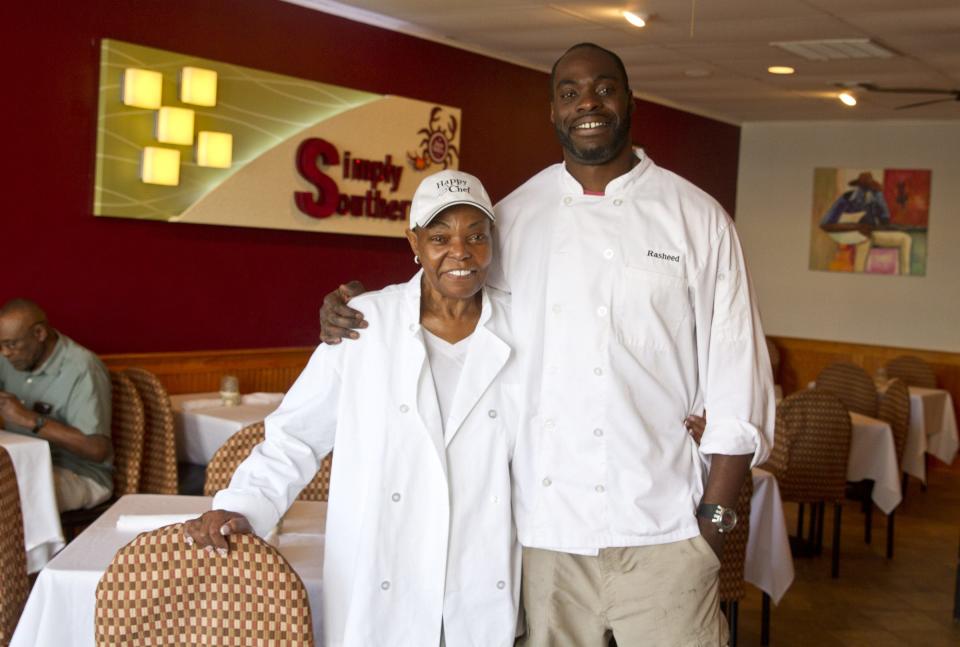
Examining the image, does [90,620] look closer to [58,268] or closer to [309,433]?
[309,433]

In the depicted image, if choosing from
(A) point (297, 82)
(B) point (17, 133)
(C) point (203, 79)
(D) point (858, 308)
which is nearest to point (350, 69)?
(A) point (297, 82)

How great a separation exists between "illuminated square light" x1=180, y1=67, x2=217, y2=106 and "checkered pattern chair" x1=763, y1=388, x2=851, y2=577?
3.43 meters

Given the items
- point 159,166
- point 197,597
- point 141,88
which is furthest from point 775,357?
point 197,597

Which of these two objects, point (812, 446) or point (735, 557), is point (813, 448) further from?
point (735, 557)

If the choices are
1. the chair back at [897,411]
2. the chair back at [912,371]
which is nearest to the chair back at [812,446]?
the chair back at [897,411]

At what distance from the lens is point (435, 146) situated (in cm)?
793

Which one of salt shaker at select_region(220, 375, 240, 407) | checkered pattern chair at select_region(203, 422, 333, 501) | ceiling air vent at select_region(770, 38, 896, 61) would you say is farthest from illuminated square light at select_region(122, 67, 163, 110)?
ceiling air vent at select_region(770, 38, 896, 61)

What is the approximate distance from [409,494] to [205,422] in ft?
11.5

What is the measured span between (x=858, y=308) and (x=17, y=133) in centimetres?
798

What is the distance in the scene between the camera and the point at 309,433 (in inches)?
98.2

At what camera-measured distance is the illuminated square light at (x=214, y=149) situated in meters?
6.38

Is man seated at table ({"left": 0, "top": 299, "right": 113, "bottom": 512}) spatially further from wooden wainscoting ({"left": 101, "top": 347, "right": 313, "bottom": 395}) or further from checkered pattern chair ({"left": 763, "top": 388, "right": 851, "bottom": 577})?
checkered pattern chair ({"left": 763, "top": 388, "right": 851, "bottom": 577})

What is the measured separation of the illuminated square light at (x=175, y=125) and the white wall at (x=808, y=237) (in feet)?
22.8

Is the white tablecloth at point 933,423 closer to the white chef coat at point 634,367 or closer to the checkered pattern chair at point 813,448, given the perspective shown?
the checkered pattern chair at point 813,448
